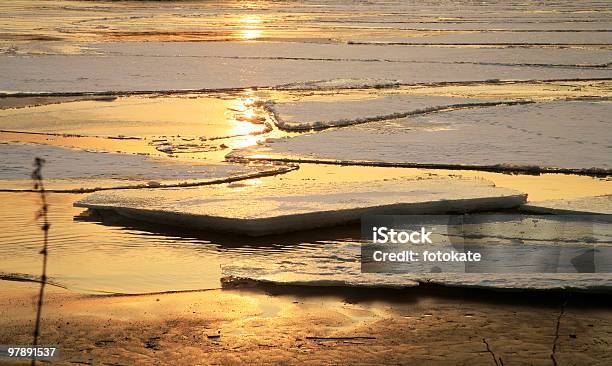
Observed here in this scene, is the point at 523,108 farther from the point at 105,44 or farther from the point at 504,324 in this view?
the point at 105,44

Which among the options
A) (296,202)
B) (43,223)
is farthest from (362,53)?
(43,223)

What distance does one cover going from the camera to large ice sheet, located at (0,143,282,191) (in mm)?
6520

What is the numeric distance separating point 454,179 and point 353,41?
44.5 ft

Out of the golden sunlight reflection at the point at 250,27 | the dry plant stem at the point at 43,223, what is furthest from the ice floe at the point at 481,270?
the golden sunlight reflection at the point at 250,27

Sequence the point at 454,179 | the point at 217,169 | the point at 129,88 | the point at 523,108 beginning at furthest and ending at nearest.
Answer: the point at 129,88, the point at 523,108, the point at 217,169, the point at 454,179

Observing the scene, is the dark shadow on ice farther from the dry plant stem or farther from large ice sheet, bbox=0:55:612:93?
large ice sheet, bbox=0:55:612:93

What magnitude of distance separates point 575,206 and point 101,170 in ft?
10.6

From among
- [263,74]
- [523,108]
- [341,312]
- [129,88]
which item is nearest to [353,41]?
[263,74]

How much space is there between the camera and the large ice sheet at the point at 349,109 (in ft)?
29.7

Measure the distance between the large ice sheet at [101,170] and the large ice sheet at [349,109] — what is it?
1933 millimetres

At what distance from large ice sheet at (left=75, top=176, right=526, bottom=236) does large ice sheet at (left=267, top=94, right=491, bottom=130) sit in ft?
9.24

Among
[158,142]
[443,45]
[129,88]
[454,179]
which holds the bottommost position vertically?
[454,179]

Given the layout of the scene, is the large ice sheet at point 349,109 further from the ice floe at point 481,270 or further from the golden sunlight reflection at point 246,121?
the ice floe at point 481,270

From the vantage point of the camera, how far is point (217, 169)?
6.90 metres
